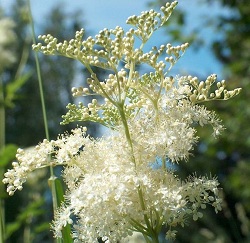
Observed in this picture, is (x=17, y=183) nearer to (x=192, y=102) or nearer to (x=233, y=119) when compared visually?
(x=192, y=102)

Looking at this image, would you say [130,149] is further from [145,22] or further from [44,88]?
[44,88]

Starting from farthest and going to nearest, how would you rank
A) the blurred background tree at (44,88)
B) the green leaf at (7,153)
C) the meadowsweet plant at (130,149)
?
the blurred background tree at (44,88)
the green leaf at (7,153)
the meadowsweet plant at (130,149)

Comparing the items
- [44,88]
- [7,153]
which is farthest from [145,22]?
[44,88]

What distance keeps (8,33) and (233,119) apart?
2.56 metres

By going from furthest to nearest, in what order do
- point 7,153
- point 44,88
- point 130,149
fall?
1. point 44,88
2. point 7,153
3. point 130,149

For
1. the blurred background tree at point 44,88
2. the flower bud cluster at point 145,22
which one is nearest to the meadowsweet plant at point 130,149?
the flower bud cluster at point 145,22

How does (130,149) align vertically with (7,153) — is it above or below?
below

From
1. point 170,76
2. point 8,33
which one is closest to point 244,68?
point 8,33

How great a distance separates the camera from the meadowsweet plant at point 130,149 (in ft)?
3.84

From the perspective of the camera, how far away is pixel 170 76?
1289 millimetres

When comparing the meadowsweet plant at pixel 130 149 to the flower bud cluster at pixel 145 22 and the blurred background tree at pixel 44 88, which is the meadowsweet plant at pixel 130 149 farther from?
the blurred background tree at pixel 44 88

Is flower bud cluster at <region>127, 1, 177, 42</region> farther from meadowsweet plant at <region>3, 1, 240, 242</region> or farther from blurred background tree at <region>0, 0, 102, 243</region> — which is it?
blurred background tree at <region>0, 0, 102, 243</region>

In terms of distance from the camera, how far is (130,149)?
3.93 ft

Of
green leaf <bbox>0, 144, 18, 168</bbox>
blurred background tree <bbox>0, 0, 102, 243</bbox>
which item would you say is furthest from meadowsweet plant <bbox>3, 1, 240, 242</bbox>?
blurred background tree <bbox>0, 0, 102, 243</bbox>
